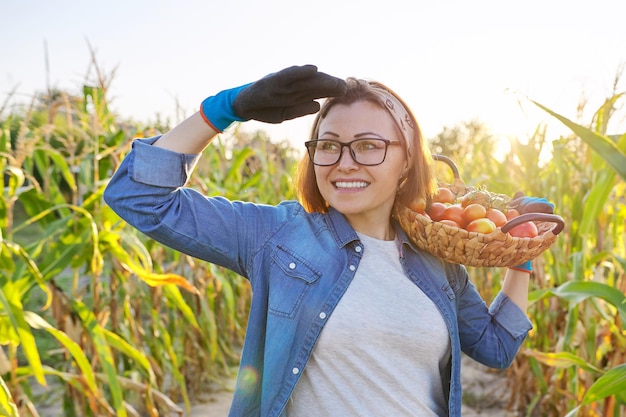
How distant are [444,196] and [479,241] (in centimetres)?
31

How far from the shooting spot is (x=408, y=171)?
1.42m

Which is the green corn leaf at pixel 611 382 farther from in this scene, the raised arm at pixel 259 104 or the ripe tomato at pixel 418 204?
the raised arm at pixel 259 104

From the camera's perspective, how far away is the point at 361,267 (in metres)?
1.27

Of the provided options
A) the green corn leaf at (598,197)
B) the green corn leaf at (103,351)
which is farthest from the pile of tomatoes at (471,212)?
the green corn leaf at (103,351)

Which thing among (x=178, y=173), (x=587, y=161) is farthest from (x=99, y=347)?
(x=587, y=161)

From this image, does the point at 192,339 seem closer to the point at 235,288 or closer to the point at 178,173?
the point at 235,288

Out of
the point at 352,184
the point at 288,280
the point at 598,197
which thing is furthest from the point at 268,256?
the point at 598,197

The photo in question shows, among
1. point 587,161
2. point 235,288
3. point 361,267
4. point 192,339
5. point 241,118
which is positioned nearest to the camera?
point 241,118

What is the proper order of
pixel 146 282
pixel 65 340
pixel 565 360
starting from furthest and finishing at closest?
pixel 146 282
pixel 565 360
pixel 65 340

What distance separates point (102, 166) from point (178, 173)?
152 cm

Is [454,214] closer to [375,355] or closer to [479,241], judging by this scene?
[479,241]

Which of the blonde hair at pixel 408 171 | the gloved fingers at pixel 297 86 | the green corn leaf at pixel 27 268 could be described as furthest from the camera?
the green corn leaf at pixel 27 268

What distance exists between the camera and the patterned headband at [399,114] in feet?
4.35

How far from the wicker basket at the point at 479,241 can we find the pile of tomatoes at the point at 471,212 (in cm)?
4
